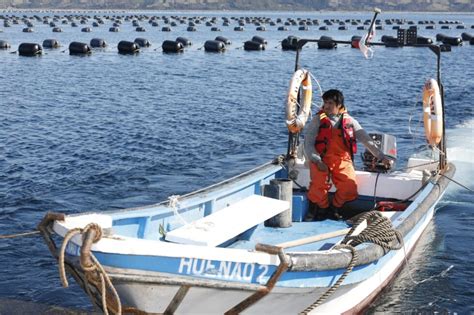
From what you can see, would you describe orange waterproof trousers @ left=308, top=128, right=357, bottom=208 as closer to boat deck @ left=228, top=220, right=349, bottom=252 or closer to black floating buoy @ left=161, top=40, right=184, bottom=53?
boat deck @ left=228, top=220, right=349, bottom=252

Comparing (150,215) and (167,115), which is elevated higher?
(150,215)

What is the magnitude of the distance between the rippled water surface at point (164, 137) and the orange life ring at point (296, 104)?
3.26 m

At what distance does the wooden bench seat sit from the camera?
29.7 feet

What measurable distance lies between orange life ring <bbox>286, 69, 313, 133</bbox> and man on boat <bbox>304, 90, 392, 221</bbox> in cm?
148

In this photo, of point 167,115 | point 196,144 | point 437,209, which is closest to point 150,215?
point 437,209

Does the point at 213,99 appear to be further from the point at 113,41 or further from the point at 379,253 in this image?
the point at 113,41

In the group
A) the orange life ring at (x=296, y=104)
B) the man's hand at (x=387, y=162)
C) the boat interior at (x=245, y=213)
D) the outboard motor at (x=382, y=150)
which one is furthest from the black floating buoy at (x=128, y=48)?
the man's hand at (x=387, y=162)

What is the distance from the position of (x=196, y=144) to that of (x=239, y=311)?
645 inches

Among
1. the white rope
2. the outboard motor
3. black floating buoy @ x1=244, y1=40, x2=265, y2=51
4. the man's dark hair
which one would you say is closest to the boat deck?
the white rope

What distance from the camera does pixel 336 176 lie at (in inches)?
476

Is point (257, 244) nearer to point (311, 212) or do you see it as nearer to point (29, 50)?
point (311, 212)

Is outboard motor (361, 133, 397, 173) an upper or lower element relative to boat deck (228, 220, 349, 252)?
upper

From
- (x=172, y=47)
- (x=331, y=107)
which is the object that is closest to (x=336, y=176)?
(x=331, y=107)

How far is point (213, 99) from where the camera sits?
36.4 m
